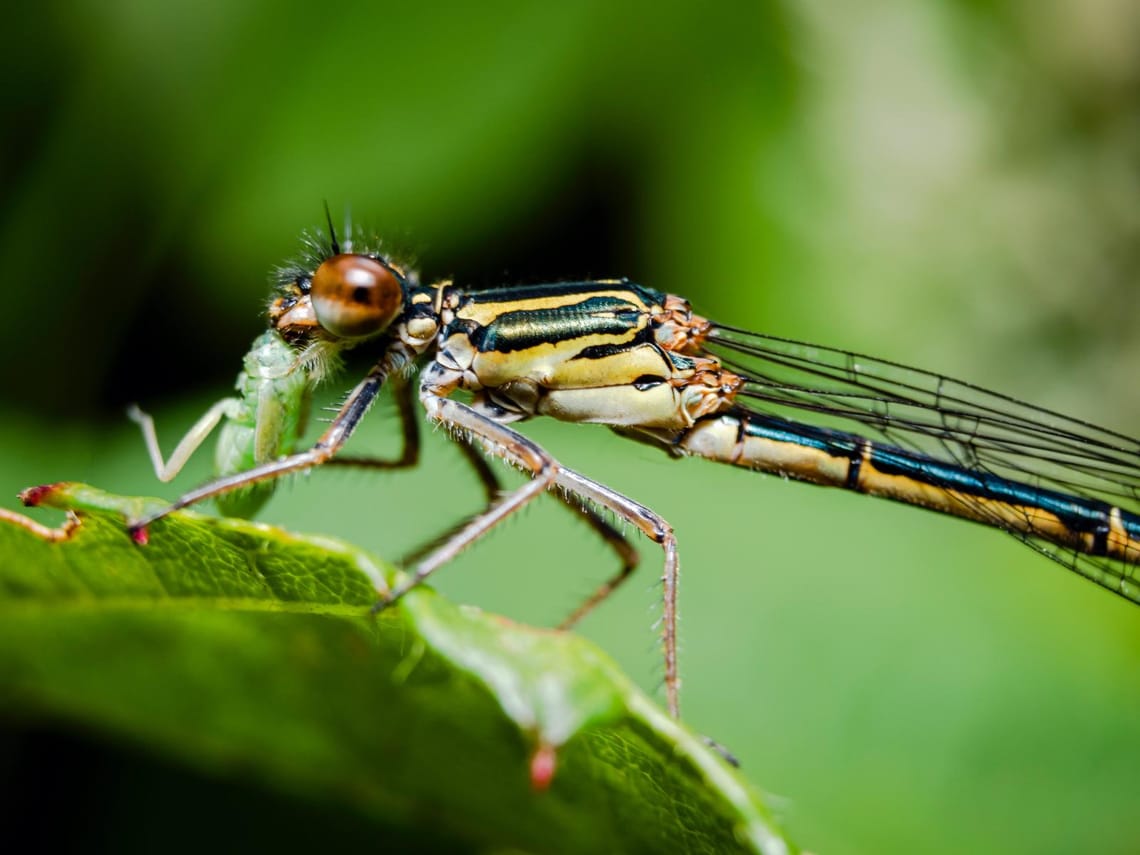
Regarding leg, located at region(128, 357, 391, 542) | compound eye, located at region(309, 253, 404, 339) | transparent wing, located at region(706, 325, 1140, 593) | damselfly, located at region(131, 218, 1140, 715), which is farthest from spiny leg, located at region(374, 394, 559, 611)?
transparent wing, located at region(706, 325, 1140, 593)

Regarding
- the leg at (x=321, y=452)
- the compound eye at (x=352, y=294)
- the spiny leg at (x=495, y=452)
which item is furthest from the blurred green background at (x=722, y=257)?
the compound eye at (x=352, y=294)

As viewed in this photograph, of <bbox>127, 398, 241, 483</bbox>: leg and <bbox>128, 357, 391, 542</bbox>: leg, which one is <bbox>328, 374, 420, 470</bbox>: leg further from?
<bbox>127, 398, 241, 483</bbox>: leg

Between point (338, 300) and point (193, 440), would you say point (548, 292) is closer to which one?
point (338, 300)

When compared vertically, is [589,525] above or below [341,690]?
above

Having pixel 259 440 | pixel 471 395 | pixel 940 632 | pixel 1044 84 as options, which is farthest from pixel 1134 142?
pixel 259 440

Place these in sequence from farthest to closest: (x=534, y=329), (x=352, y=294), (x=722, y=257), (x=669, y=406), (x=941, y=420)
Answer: (x=722, y=257)
(x=941, y=420)
(x=669, y=406)
(x=534, y=329)
(x=352, y=294)

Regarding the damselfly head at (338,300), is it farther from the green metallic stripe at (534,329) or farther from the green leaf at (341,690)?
the green leaf at (341,690)

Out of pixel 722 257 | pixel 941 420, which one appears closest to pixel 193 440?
pixel 941 420
